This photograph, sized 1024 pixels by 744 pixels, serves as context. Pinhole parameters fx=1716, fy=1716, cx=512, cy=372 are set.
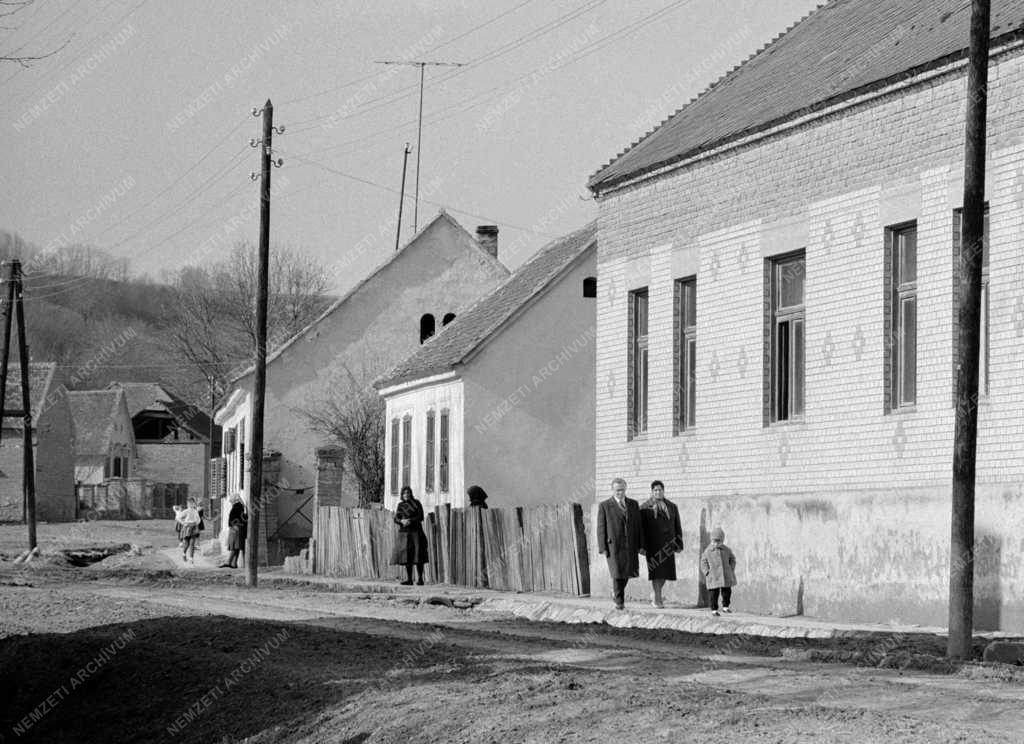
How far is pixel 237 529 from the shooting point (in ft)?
127

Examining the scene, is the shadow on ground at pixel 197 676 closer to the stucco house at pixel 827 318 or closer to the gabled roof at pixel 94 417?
the stucco house at pixel 827 318

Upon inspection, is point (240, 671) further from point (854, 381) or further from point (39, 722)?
point (854, 381)

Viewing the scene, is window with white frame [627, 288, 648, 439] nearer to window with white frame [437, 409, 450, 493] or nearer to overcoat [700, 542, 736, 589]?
overcoat [700, 542, 736, 589]

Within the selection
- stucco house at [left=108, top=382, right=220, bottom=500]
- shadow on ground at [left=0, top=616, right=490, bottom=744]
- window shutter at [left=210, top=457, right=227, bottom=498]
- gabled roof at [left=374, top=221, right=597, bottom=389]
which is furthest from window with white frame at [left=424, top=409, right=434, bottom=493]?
stucco house at [left=108, top=382, right=220, bottom=500]

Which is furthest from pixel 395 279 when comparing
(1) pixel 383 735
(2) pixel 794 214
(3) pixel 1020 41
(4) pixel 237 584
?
(1) pixel 383 735

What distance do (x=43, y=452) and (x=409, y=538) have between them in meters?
53.5

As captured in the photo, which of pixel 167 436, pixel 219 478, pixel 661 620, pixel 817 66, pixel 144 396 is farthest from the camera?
pixel 144 396

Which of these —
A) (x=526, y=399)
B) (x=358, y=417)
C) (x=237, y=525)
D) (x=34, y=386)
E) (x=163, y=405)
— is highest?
(x=34, y=386)

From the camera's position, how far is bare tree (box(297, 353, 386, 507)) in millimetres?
46750

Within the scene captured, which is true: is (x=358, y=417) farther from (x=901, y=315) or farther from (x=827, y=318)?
(x=901, y=315)

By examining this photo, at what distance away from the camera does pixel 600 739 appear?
33.8ft

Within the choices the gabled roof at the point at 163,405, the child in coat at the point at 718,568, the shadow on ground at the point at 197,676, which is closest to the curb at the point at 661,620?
the child in coat at the point at 718,568

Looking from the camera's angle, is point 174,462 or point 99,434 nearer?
point 99,434

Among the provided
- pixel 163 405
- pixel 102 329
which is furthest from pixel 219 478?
pixel 102 329
